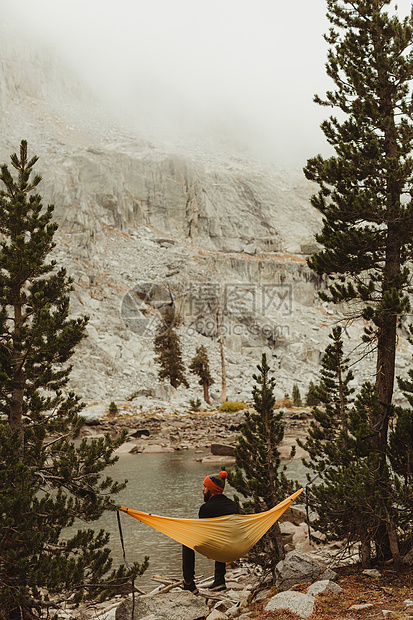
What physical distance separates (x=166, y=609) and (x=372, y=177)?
27.6 ft

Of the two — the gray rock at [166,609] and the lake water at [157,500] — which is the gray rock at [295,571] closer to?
the gray rock at [166,609]

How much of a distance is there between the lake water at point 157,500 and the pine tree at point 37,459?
3353 millimetres

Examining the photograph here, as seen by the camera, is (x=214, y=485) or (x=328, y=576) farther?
(x=214, y=485)

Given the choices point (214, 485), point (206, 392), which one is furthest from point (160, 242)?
point (214, 485)

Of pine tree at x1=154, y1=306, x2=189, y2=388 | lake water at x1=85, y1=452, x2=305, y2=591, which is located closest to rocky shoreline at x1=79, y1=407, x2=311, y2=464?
lake water at x1=85, y1=452, x2=305, y2=591

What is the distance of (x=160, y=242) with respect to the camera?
289ft

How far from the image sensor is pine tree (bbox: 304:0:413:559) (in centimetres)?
875

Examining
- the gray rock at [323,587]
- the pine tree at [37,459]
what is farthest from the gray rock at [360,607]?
the pine tree at [37,459]

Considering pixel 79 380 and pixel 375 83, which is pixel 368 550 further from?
pixel 79 380

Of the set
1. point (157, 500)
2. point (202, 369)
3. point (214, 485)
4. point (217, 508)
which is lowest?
point (202, 369)

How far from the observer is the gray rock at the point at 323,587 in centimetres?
671

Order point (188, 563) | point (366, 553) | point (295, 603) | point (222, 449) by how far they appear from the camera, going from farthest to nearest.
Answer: point (222, 449)
point (366, 553)
point (188, 563)
point (295, 603)

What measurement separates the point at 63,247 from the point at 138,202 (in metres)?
32.4

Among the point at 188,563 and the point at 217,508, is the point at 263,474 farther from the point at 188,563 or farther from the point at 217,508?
the point at 188,563
